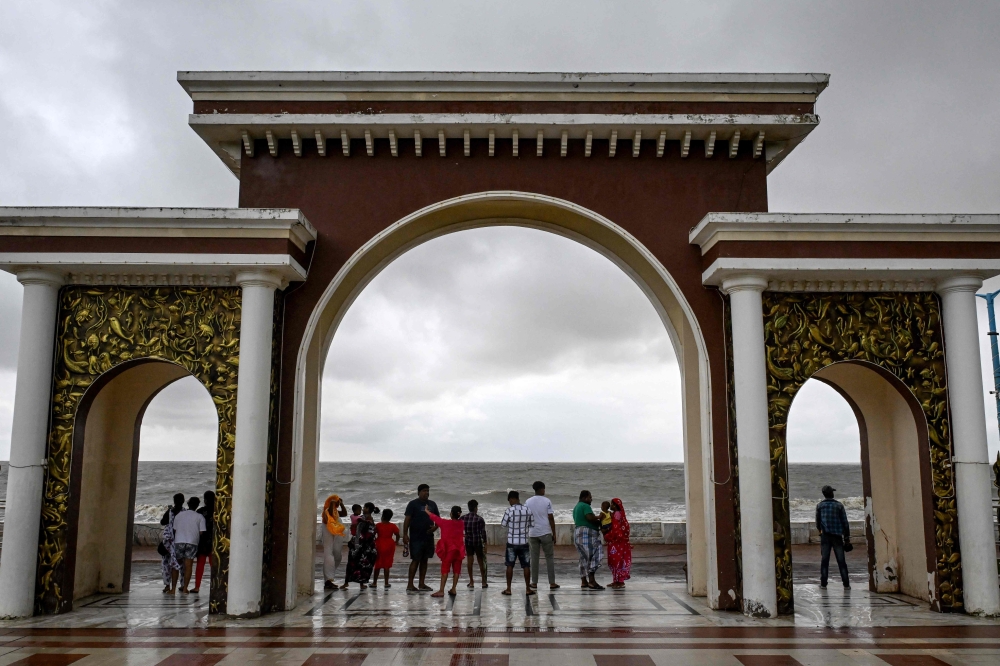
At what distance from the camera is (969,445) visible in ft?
28.6

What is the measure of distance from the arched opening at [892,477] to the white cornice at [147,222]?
7213 millimetres

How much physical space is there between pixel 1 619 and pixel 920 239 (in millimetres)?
11062

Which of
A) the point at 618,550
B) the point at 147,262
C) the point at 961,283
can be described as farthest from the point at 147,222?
the point at 961,283

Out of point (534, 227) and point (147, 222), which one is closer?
point (147, 222)

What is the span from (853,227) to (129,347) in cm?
850

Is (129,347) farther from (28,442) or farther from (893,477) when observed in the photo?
(893,477)

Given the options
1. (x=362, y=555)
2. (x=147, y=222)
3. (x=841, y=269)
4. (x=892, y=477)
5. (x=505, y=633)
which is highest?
(x=147, y=222)

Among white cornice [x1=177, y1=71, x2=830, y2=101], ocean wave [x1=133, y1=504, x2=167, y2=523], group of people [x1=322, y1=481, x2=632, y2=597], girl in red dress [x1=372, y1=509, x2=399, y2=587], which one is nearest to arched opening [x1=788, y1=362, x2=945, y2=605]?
group of people [x1=322, y1=481, x2=632, y2=597]

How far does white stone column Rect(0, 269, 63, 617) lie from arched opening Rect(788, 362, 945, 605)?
31.4 feet

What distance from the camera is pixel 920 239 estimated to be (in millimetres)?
8797

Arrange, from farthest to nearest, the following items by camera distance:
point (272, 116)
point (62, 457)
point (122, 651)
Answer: point (272, 116), point (62, 457), point (122, 651)

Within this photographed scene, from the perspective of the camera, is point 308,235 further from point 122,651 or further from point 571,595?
point 571,595

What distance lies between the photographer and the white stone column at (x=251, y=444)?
27.5ft

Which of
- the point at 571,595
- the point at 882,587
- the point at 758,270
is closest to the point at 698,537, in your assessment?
the point at 571,595
